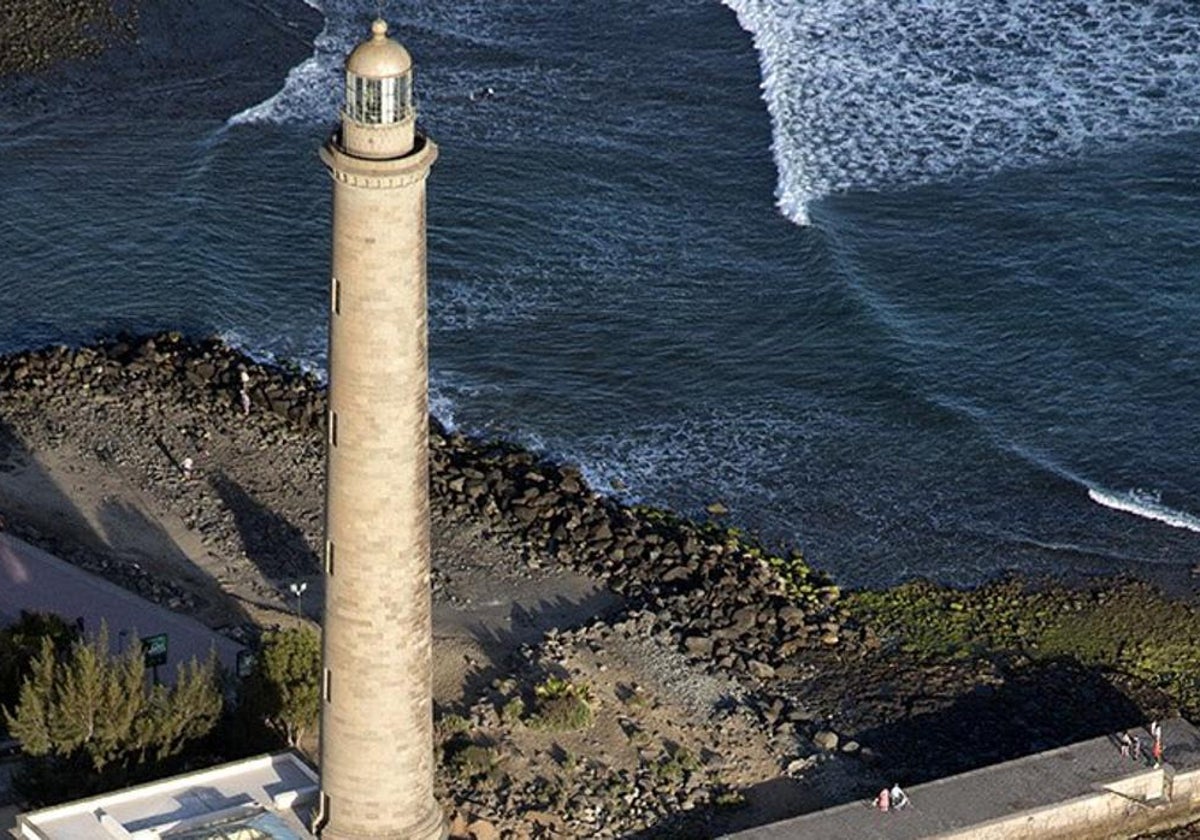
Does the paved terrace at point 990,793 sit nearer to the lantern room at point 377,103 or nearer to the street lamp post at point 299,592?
the street lamp post at point 299,592

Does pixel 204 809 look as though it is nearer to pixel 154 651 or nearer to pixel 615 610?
pixel 154 651

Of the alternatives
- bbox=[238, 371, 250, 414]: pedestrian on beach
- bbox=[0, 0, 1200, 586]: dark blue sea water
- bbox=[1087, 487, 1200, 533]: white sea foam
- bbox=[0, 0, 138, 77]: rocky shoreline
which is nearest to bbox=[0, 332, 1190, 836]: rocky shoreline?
bbox=[238, 371, 250, 414]: pedestrian on beach

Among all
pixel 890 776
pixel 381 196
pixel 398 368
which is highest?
pixel 381 196

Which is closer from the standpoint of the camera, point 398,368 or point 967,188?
point 398,368

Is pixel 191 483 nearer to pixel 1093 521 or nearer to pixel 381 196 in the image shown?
pixel 1093 521

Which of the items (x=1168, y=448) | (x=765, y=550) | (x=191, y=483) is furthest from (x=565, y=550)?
(x=1168, y=448)

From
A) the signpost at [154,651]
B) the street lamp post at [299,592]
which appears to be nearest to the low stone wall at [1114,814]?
the street lamp post at [299,592]

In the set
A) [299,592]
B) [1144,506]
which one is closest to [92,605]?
[299,592]
